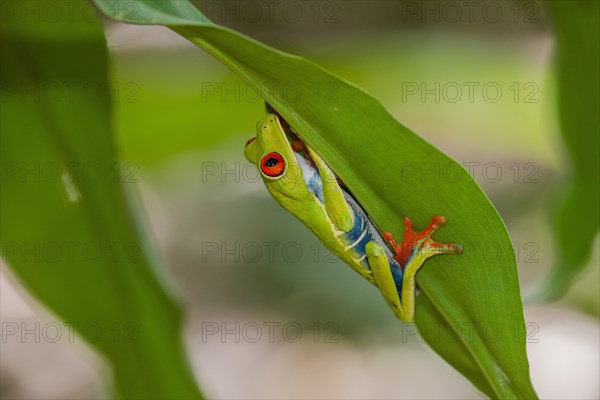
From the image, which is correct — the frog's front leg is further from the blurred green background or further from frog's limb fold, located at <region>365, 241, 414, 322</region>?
the blurred green background

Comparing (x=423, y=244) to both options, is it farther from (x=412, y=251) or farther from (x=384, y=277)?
(x=384, y=277)

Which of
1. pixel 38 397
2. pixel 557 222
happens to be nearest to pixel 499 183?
pixel 557 222

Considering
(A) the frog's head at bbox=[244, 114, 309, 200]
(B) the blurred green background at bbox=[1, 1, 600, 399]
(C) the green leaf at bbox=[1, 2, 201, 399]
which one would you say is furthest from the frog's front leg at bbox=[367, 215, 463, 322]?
(B) the blurred green background at bbox=[1, 1, 600, 399]

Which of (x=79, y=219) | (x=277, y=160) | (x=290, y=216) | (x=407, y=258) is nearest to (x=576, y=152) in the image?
(x=407, y=258)

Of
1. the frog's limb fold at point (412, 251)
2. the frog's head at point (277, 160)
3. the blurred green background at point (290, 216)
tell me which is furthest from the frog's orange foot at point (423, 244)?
the blurred green background at point (290, 216)

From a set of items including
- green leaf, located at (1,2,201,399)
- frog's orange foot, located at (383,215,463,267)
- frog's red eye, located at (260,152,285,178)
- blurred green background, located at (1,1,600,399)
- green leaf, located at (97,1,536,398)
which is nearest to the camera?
green leaf, located at (97,1,536,398)

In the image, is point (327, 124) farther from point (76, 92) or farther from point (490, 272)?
point (76, 92)
